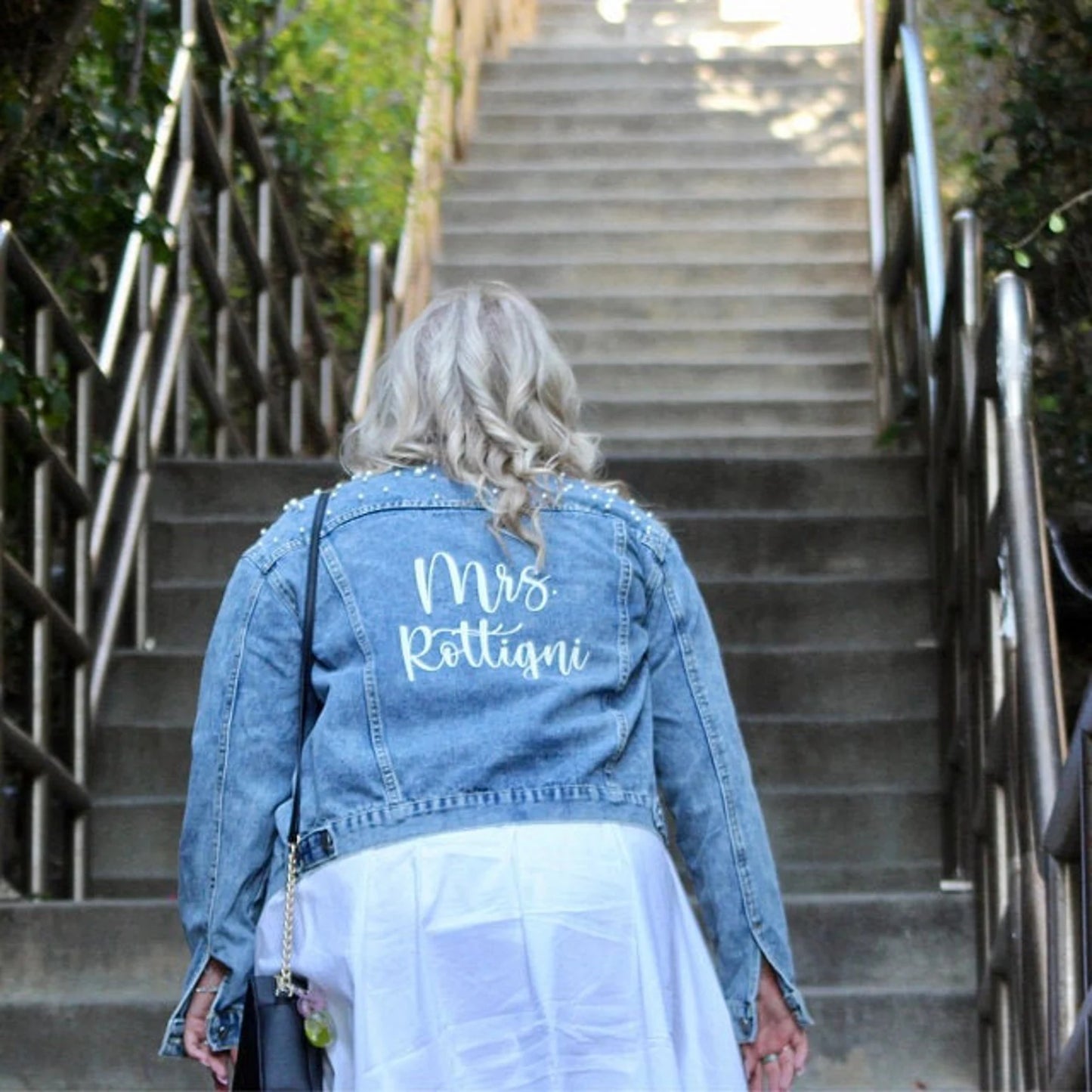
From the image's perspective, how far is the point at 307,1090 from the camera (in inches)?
92.4

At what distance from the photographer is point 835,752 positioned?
5055 millimetres

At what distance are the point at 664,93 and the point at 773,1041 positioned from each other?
28.5ft

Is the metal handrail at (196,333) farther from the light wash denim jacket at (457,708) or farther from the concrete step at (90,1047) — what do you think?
the light wash denim jacket at (457,708)

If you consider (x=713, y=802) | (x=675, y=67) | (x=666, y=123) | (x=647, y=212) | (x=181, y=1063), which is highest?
(x=675, y=67)

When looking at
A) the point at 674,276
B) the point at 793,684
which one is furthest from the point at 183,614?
the point at 674,276

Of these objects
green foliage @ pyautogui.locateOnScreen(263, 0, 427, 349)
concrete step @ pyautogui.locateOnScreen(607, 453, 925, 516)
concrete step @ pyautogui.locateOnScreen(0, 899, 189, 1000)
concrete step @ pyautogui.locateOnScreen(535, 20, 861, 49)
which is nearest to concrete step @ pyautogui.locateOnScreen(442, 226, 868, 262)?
green foliage @ pyautogui.locateOnScreen(263, 0, 427, 349)

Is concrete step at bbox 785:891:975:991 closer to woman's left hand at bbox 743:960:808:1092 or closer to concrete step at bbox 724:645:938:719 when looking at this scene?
concrete step at bbox 724:645:938:719

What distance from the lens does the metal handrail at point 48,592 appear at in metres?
4.71

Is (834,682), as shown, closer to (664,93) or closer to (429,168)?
(429,168)

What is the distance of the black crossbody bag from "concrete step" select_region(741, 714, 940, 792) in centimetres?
275

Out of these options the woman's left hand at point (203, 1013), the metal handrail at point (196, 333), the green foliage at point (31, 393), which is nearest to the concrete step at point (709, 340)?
the metal handrail at point (196, 333)

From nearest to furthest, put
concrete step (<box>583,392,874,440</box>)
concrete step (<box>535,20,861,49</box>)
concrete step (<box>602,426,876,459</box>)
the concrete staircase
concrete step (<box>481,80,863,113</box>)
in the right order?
the concrete staircase → concrete step (<box>602,426,876,459</box>) → concrete step (<box>583,392,874,440</box>) → concrete step (<box>481,80,863,113</box>) → concrete step (<box>535,20,861,49</box>)

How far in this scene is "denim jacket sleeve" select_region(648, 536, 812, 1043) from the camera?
97.7 inches

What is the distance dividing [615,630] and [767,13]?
1061 cm
